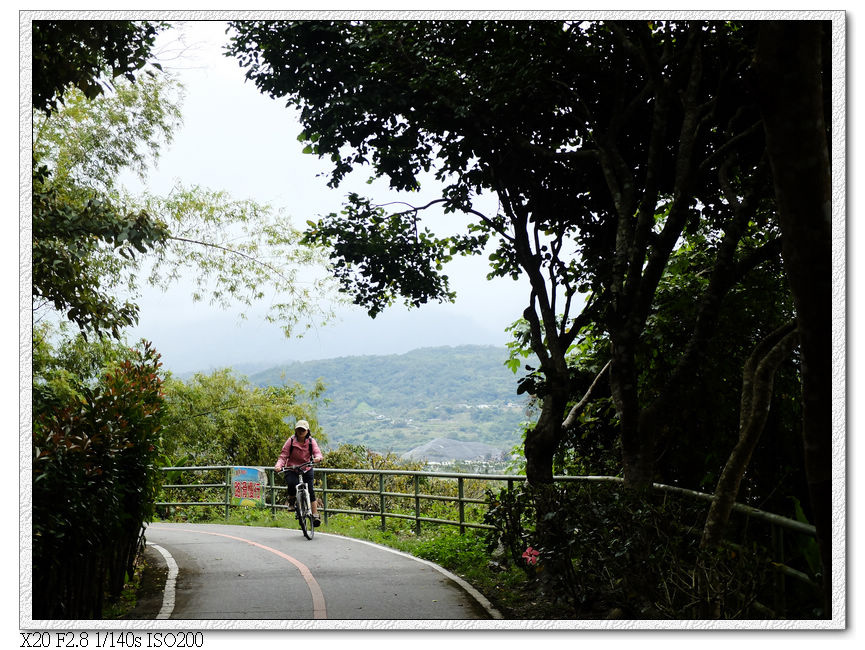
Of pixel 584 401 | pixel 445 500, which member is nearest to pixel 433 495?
pixel 445 500

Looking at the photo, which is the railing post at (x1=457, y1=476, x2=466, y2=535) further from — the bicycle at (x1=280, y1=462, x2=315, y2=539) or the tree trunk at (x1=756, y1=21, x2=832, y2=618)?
the tree trunk at (x1=756, y1=21, x2=832, y2=618)

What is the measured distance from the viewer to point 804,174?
2586 mm

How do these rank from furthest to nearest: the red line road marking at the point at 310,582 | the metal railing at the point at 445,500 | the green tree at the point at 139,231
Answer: the green tree at the point at 139,231 < the red line road marking at the point at 310,582 < the metal railing at the point at 445,500

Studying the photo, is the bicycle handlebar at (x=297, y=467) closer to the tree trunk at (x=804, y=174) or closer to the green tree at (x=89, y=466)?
the green tree at (x=89, y=466)

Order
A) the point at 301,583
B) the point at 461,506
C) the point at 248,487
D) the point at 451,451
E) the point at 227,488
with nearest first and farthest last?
the point at 451,451 < the point at 301,583 < the point at 461,506 < the point at 227,488 < the point at 248,487

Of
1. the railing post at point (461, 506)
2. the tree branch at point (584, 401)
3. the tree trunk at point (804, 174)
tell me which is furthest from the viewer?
the railing post at point (461, 506)

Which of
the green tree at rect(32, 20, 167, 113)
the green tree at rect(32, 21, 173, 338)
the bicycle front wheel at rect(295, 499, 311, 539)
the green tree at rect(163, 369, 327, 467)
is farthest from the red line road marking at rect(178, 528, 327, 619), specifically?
the green tree at rect(32, 20, 167, 113)

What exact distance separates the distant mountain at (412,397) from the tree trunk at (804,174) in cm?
269

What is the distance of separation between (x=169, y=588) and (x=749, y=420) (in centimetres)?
406

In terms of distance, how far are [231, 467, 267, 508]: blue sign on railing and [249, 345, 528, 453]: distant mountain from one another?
20.7ft

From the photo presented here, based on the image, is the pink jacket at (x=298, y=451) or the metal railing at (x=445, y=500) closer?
the metal railing at (x=445, y=500)

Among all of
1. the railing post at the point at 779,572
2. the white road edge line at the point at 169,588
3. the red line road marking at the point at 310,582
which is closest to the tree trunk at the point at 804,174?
the railing post at the point at 779,572

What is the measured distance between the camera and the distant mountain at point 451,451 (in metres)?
5.30

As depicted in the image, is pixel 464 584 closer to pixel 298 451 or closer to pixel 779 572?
pixel 779 572
